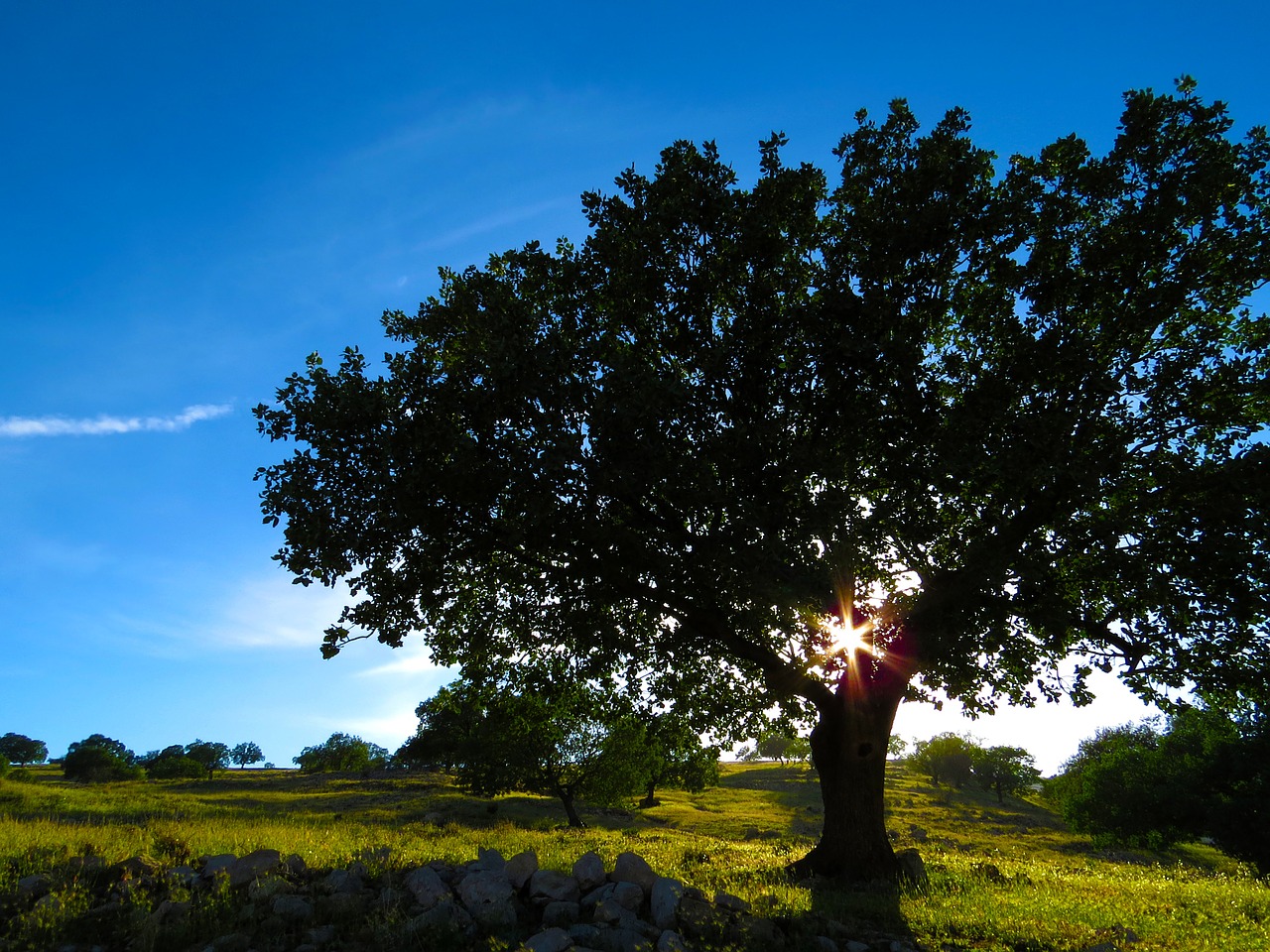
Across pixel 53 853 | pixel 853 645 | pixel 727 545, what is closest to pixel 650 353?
pixel 727 545

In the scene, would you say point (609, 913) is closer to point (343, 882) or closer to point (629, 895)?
point (629, 895)

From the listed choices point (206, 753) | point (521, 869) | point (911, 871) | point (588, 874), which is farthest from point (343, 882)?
point (206, 753)

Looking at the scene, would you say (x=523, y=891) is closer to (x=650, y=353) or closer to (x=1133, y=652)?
(x=650, y=353)

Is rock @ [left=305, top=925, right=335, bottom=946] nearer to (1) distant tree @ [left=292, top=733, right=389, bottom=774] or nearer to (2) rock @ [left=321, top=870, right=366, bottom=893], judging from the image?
(2) rock @ [left=321, top=870, right=366, bottom=893]

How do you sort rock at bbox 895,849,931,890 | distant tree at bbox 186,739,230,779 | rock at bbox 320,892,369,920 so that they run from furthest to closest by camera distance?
distant tree at bbox 186,739,230,779, rock at bbox 895,849,931,890, rock at bbox 320,892,369,920

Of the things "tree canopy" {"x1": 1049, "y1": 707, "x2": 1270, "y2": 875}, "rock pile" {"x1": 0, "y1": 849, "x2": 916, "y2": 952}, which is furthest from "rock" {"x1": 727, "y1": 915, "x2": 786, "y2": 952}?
"tree canopy" {"x1": 1049, "y1": 707, "x2": 1270, "y2": 875}

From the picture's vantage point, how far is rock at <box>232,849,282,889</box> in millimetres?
12781

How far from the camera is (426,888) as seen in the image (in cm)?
1223

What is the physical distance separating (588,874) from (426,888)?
2814 mm

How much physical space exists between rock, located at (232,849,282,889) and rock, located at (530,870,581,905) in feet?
16.4

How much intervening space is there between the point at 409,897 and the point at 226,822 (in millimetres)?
13064

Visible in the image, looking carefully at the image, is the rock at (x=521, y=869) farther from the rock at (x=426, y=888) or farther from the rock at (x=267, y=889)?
the rock at (x=267, y=889)

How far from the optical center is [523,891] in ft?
40.8

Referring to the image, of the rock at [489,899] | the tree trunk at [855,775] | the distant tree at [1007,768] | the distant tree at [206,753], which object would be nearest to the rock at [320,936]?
the rock at [489,899]
